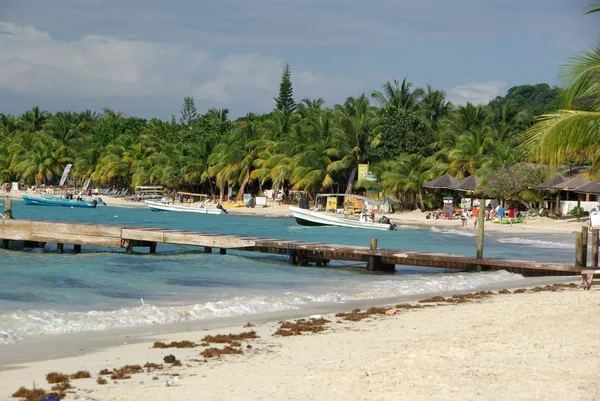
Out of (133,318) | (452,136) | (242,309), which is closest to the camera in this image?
(133,318)

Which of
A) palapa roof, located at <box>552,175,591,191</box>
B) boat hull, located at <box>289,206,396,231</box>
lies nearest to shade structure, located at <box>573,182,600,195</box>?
palapa roof, located at <box>552,175,591,191</box>

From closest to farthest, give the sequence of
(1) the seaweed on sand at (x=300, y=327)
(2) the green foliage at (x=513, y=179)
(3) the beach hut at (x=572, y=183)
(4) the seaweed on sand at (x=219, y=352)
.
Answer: (4) the seaweed on sand at (x=219, y=352) → (1) the seaweed on sand at (x=300, y=327) → (3) the beach hut at (x=572, y=183) → (2) the green foliage at (x=513, y=179)

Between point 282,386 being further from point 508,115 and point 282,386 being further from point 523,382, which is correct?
point 508,115

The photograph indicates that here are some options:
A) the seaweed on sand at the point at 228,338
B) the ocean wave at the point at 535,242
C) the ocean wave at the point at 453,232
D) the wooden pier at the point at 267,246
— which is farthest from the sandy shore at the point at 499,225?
the seaweed on sand at the point at 228,338

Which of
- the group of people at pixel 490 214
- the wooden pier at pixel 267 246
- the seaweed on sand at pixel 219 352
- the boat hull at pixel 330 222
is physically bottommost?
the seaweed on sand at pixel 219 352

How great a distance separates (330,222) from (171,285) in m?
26.9

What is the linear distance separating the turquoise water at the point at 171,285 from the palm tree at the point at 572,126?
21.1 feet

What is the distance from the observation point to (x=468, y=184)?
52375mm

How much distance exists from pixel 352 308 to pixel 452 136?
1736 inches

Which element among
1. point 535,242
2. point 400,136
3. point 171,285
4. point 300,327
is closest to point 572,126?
point 300,327

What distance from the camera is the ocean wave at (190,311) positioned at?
13781 millimetres

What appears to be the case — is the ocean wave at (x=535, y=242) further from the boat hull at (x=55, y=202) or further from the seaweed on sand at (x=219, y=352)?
the boat hull at (x=55, y=202)

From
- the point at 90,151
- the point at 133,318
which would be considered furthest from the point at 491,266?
the point at 90,151

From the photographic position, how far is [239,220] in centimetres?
6006
